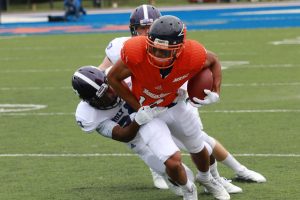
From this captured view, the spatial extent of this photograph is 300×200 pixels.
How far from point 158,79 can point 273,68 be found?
7.87 metres

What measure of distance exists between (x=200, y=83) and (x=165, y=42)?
44 cm

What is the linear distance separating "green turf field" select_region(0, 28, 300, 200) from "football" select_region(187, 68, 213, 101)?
0.90 meters

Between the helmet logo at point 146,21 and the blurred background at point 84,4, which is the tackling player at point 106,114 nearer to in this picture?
the helmet logo at point 146,21

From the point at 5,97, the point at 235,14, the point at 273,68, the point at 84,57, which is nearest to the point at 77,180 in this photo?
the point at 5,97

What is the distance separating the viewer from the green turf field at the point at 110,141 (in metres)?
6.46

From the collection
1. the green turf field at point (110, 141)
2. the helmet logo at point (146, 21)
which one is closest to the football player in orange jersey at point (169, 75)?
the green turf field at point (110, 141)

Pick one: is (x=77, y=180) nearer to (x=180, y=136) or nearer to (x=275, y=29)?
(x=180, y=136)

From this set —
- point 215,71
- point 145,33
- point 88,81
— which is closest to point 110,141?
point 145,33

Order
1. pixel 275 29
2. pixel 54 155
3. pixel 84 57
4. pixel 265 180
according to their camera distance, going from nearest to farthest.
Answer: pixel 265 180
pixel 54 155
pixel 84 57
pixel 275 29

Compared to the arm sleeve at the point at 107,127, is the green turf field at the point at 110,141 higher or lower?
lower

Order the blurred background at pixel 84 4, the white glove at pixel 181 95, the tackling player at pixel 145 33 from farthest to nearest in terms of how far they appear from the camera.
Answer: the blurred background at pixel 84 4 < the tackling player at pixel 145 33 < the white glove at pixel 181 95

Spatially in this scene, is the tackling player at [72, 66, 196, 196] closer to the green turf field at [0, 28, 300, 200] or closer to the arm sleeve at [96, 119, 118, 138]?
the arm sleeve at [96, 119, 118, 138]

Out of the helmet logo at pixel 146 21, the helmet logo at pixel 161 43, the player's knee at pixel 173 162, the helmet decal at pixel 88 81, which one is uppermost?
the helmet logo at pixel 161 43

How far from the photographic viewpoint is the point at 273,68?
520 inches
